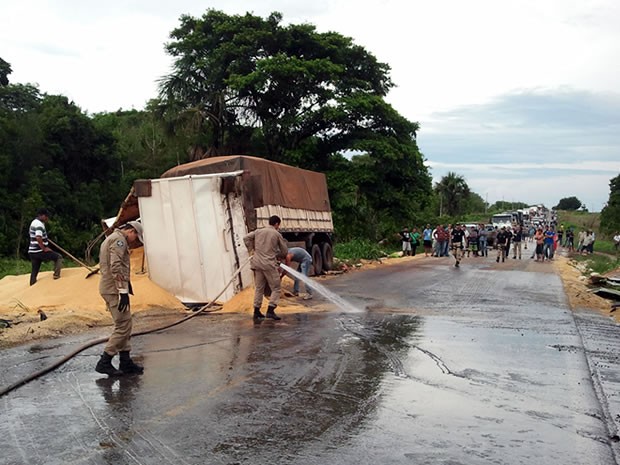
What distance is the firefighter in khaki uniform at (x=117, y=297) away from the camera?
680 centimetres

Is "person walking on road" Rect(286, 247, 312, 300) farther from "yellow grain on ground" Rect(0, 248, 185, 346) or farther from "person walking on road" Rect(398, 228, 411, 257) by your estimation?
"person walking on road" Rect(398, 228, 411, 257)

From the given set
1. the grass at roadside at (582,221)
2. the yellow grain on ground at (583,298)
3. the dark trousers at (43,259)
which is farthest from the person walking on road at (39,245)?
the grass at roadside at (582,221)

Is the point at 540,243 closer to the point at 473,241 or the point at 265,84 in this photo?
the point at 473,241

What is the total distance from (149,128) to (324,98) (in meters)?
15.0

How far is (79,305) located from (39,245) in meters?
1.95

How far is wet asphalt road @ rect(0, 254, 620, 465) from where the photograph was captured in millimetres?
4609

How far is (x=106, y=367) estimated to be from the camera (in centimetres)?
675

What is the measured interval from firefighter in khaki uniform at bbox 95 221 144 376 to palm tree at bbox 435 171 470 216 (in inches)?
2864

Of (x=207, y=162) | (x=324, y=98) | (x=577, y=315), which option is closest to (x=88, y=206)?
(x=324, y=98)

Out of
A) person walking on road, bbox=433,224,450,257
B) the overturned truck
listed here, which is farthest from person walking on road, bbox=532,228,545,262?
the overturned truck

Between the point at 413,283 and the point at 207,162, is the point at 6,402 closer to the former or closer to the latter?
the point at 207,162

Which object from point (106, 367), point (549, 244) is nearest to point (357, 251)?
point (549, 244)

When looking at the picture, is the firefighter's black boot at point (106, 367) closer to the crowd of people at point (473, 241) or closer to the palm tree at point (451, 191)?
the crowd of people at point (473, 241)

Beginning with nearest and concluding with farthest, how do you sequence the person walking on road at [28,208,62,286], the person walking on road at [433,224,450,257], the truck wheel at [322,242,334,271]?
the person walking on road at [28,208,62,286], the truck wheel at [322,242,334,271], the person walking on road at [433,224,450,257]
